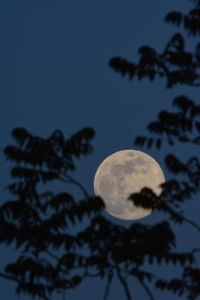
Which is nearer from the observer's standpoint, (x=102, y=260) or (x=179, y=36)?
(x=179, y=36)

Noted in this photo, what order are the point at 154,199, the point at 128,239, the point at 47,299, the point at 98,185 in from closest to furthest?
1. the point at 154,199
2. the point at 128,239
3. the point at 47,299
4. the point at 98,185

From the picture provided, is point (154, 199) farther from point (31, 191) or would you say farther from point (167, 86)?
point (31, 191)

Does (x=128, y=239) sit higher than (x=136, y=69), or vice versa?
(x=136, y=69)

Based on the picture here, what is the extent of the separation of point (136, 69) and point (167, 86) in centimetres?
59

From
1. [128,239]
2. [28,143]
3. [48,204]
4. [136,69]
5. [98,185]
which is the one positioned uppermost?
[98,185]

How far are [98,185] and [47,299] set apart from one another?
13.5m

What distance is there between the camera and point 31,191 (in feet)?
28.7

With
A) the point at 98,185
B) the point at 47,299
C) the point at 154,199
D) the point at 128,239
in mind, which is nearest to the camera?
the point at 154,199

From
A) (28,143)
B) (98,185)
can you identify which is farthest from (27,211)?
(98,185)

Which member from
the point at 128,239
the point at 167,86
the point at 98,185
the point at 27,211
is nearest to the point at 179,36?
the point at 167,86

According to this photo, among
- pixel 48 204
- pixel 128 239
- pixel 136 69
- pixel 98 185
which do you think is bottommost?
pixel 128 239

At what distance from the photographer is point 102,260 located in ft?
27.8

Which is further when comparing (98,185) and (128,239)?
(98,185)

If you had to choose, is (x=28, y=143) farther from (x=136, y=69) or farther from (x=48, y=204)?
(x=136, y=69)
